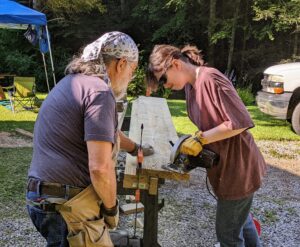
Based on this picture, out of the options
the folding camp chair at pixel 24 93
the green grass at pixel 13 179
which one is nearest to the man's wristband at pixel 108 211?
the green grass at pixel 13 179

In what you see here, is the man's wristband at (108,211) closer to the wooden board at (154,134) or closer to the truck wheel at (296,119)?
the wooden board at (154,134)

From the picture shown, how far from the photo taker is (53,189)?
1904mm

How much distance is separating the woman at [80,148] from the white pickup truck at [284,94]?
6.68 meters

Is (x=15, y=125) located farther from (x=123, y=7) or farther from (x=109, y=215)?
(x=123, y=7)

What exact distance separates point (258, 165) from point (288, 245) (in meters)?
1.60

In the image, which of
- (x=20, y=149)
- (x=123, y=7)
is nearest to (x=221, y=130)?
(x=20, y=149)

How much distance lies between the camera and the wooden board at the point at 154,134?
2.49 m

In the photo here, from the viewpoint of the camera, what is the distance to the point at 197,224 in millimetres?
4066

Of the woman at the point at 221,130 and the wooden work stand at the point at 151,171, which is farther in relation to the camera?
the wooden work stand at the point at 151,171

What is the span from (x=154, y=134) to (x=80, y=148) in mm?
1628

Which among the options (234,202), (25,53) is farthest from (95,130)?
(25,53)

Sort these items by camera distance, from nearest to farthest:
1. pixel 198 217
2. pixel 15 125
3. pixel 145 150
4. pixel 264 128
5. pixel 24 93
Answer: pixel 145 150 → pixel 198 217 → pixel 15 125 → pixel 264 128 → pixel 24 93

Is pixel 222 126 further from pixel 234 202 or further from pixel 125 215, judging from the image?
pixel 125 215

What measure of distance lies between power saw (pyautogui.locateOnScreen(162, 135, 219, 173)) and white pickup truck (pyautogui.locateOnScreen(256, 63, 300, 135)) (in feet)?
20.1
